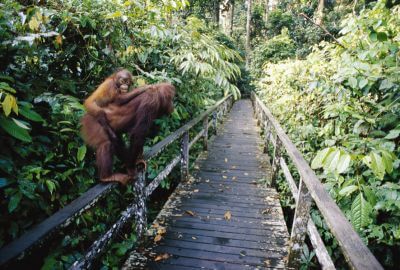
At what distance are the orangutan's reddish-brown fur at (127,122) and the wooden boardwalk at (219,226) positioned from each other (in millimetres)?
1093

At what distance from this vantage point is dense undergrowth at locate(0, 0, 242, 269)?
6.42 ft

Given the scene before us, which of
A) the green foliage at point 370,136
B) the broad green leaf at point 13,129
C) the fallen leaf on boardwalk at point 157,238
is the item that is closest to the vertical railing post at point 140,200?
the fallen leaf on boardwalk at point 157,238

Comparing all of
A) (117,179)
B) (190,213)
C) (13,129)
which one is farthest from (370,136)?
(13,129)

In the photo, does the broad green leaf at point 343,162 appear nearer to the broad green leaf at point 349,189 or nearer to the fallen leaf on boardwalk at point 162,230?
the broad green leaf at point 349,189

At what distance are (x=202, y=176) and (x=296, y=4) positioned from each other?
21.5 meters

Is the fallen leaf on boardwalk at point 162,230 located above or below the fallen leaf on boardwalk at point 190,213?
above

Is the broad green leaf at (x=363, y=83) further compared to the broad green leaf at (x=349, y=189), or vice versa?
the broad green leaf at (x=363, y=83)

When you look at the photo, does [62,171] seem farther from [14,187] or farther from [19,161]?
[14,187]

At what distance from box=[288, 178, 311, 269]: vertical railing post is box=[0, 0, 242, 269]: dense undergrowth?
1.28 metres

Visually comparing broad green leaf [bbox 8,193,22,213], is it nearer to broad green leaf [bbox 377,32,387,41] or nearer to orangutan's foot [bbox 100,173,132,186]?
orangutan's foot [bbox 100,173,132,186]

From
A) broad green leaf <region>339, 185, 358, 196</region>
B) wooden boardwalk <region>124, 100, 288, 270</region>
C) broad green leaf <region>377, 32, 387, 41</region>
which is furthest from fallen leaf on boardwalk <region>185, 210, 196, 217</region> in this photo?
broad green leaf <region>377, 32, 387, 41</region>

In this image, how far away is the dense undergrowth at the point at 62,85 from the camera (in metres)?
1.96

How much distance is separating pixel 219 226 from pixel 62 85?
246 centimetres

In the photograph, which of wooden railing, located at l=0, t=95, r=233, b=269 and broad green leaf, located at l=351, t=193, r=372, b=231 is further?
broad green leaf, located at l=351, t=193, r=372, b=231
